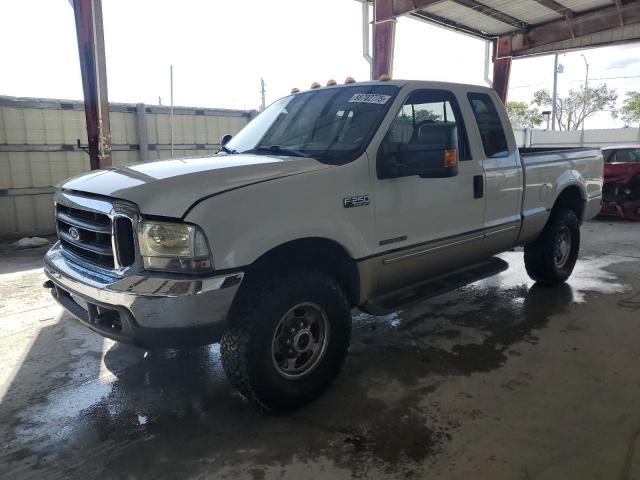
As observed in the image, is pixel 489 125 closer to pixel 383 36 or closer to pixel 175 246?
pixel 175 246

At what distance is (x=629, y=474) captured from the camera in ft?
7.56

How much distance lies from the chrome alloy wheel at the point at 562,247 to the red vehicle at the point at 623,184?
553cm

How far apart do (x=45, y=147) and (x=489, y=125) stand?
304 inches

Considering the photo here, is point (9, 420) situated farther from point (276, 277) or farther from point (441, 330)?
point (441, 330)

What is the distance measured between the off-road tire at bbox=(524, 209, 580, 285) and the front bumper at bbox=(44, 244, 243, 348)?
12.7 feet

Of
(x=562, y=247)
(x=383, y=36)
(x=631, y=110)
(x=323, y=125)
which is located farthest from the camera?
(x=631, y=110)

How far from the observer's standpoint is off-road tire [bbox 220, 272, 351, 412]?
2.61m

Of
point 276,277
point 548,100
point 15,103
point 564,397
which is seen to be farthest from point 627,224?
point 548,100

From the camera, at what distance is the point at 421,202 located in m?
3.42

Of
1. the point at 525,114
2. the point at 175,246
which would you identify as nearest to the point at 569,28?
the point at 175,246

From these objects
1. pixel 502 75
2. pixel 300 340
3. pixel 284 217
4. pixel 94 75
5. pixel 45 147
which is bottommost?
pixel 300 340

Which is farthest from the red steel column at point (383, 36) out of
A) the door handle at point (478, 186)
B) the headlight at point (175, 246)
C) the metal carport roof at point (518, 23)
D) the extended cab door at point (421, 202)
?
the headlight at point (175, 246)

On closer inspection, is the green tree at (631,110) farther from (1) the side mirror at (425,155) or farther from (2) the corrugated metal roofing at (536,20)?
(1) the side mirror at (425,155)

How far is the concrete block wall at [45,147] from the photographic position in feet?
27.4
